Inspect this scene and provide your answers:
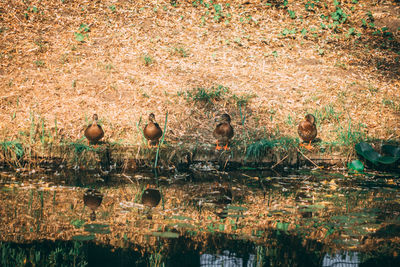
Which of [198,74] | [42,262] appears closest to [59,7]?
[198,74]

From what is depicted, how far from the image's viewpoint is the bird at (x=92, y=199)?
3.16 meters

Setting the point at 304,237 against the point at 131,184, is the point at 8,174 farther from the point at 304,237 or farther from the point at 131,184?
the point at 304,237

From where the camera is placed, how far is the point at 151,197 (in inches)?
140

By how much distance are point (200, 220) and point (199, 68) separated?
511 cm

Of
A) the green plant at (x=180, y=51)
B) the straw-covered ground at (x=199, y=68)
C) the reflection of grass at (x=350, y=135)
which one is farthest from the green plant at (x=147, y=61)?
the reflection of grass at (x=350, y=135)

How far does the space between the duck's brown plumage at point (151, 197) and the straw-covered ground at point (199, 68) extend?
4.33 ft

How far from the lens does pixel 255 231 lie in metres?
2.76

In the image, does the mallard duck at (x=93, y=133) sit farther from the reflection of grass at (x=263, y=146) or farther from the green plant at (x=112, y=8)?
the green plant at (x=112, y=8)

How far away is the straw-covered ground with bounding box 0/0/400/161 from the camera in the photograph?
569 centimetres

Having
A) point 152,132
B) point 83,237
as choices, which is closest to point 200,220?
point 83,237

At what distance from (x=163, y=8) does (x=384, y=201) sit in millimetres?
8457

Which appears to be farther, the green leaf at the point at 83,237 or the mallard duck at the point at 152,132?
the mallard duck at the point at 152,132

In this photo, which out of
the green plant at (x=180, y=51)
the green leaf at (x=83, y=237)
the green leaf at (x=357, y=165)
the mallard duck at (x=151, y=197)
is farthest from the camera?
the green plant at (x=180, y=51)

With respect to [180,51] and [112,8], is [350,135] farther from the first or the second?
[112,8]
